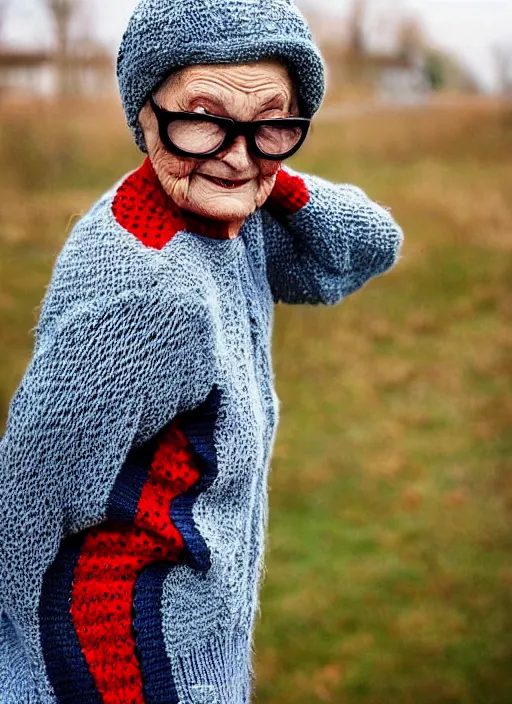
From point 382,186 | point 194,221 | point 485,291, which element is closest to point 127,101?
point 194,221

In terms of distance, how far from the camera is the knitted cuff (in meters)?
1.12

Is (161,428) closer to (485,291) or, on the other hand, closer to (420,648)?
(420,648)

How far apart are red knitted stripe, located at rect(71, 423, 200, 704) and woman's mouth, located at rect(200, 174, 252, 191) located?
0.26 metres

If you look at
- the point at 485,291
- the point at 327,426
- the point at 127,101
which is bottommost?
the point at 127,101

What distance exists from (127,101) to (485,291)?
446cm

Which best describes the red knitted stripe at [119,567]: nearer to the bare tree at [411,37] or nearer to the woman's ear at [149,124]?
the woman's ear at [149,124]

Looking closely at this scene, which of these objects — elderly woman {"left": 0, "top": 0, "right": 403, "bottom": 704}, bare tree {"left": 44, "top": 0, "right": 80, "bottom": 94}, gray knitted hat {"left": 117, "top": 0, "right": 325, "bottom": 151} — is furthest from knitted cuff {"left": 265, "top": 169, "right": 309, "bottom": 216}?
bare tree {"left": 44, "top": 0, "right": 80, "bottom": 94}

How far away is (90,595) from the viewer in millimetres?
957

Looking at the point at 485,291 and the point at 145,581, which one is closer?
the point at 145,581

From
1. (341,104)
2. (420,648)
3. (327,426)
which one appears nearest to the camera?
(420,648)

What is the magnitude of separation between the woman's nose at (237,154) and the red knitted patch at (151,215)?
0.07 metres

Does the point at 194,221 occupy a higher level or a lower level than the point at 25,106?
lower

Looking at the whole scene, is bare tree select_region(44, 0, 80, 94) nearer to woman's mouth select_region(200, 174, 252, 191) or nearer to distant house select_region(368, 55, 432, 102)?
distant house select_region(368, 55, 432, 102)

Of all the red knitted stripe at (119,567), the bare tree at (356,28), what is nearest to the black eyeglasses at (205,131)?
the red knitted stripe at (119,567)
